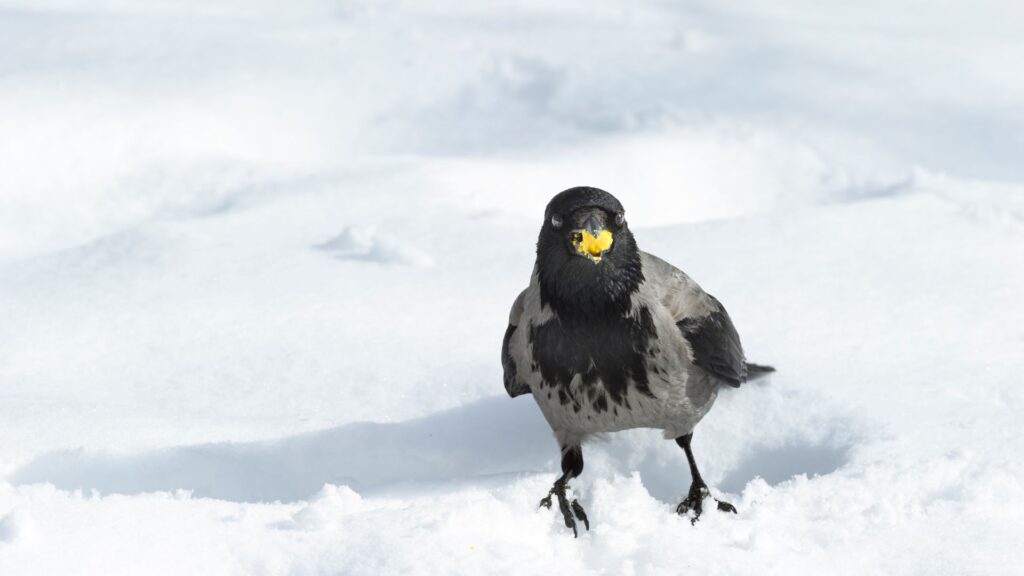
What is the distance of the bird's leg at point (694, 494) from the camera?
2973mm

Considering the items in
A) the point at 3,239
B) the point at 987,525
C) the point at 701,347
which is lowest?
the point at 3,239

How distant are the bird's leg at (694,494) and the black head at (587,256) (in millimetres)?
547

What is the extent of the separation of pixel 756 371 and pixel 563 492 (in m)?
0.97

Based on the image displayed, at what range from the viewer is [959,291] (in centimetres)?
447

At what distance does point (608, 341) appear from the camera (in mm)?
3043

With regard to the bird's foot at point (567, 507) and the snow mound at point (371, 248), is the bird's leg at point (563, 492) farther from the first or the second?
the snow mound at point (371, 248)

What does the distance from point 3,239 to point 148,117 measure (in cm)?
174

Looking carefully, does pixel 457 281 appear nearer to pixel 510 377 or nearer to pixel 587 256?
pixel 510 377

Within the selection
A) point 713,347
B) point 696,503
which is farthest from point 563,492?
point 713,347

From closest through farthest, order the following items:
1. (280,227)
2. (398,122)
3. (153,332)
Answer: (153,332)
(280,227)
(398,122)

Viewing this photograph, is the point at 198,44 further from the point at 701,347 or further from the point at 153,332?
the point at 701,347

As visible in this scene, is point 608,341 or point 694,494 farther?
point 694,494

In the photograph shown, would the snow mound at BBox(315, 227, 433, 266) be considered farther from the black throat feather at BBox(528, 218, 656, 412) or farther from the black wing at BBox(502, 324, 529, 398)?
the black throat feather at BBox(528, 218, 656, 412)

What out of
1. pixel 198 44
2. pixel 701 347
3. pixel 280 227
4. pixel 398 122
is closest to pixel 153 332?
pixel 280 227
